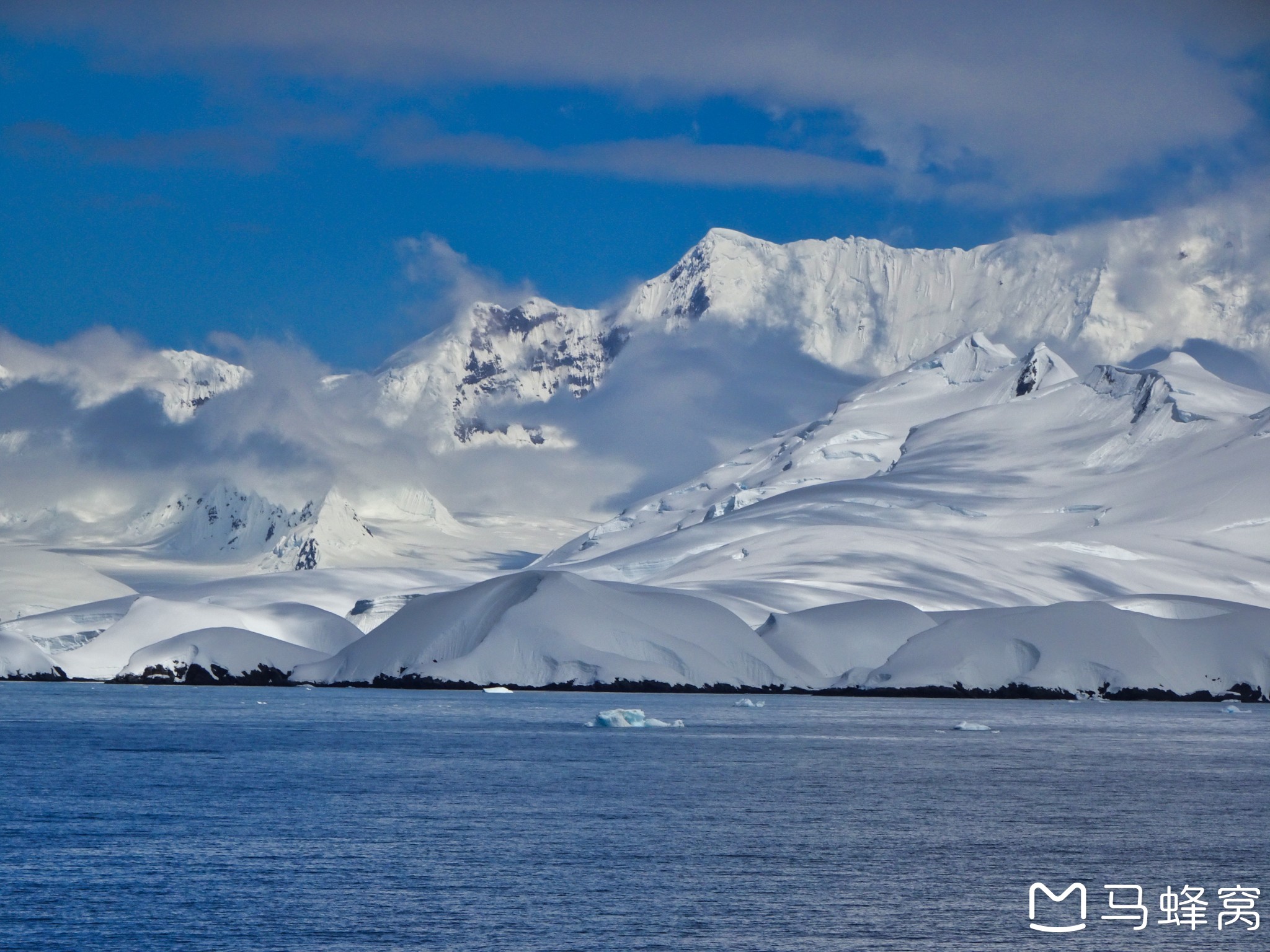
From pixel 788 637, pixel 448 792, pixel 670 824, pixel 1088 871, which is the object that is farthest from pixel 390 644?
pixel 1088 871

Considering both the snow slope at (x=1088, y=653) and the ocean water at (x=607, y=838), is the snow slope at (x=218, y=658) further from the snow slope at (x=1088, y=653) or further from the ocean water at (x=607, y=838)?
the ocean water at (x=607, y=838)

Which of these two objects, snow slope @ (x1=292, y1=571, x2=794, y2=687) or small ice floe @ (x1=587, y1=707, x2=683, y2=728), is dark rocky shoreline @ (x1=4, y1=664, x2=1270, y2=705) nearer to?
snow slope @ (x1=292, y1=571, x2=794, y2=687)

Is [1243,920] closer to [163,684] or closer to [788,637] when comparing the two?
[788,637]

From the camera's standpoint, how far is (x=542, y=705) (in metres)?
142

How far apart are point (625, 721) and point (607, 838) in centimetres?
5250

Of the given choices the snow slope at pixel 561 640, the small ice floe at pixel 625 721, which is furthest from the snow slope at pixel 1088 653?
the small ice floe at pixel 625 721

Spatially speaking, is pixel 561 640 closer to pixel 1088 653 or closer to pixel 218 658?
pixel 1088 653

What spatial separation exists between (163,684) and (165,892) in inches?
6214

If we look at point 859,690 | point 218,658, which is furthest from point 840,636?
point 218,658

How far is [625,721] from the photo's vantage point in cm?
10662

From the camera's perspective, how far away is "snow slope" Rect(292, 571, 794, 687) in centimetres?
15562

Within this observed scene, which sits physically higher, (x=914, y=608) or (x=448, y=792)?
(x=914, y=608)

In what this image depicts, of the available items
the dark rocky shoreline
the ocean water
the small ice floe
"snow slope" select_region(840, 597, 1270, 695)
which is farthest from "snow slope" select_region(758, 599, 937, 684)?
the ocean water

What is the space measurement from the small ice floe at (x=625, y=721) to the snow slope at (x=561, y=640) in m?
43.2
